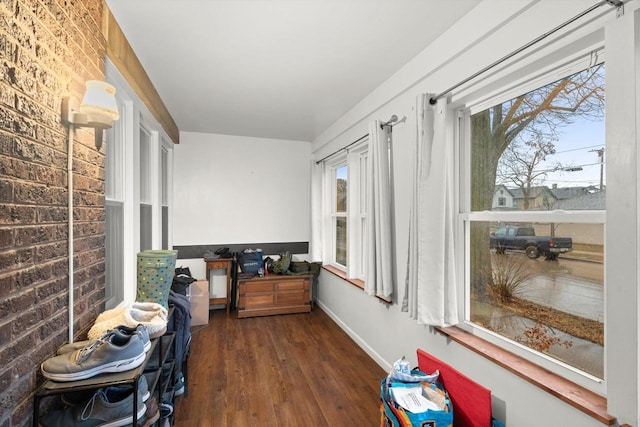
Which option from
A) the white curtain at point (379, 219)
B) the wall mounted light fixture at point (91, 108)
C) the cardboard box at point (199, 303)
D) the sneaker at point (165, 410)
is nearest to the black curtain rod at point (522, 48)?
the white curtain at point (379, 219)

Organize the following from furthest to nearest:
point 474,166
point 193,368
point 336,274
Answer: point 336,274 → point 193,368 → point 474,166

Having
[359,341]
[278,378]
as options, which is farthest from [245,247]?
[278,378]

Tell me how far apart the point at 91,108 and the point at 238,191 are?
313 centimetres

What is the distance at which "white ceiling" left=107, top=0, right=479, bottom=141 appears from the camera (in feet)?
5.67

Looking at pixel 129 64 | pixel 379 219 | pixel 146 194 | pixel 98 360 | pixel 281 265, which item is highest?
pixel 129 64

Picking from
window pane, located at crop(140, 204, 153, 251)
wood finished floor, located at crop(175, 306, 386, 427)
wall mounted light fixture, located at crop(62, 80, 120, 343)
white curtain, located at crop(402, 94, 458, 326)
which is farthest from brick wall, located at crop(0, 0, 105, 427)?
white curtain, located at crop(402, 94, 458, 326)

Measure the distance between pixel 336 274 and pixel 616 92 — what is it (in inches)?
122

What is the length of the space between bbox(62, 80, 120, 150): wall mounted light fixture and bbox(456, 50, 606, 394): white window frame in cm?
191

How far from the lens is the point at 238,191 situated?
450 centimetres

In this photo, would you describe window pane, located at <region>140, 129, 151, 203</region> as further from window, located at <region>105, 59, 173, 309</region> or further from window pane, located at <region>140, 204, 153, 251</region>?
window, located at <region>105, 59, 173, 309</region>

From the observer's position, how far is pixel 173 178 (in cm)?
423

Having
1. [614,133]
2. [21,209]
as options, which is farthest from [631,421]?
[21,209]

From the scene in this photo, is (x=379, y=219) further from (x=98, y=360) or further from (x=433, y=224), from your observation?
(x=98, y=360)

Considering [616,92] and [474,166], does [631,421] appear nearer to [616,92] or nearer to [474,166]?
[616,92]
